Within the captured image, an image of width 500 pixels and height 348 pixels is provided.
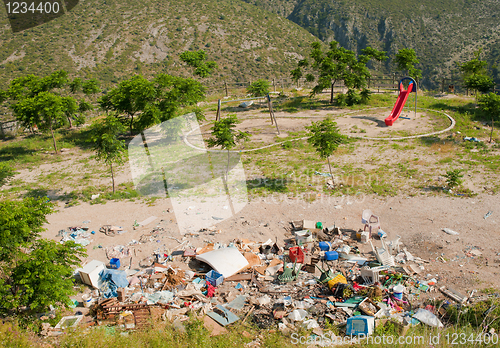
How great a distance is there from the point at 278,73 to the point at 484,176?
4562 cm

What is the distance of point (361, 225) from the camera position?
1288 cm

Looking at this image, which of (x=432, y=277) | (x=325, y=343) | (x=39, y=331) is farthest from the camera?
(x=432, y=277)

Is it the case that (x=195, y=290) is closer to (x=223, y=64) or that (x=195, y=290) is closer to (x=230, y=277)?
(x=230, y=277)

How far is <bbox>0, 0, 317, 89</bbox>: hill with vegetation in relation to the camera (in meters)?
50.2

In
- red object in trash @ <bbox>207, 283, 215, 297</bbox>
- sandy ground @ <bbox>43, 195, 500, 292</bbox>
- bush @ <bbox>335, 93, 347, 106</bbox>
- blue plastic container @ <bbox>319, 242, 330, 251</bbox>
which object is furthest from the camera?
bush @ <bbox>335, 93, 347, 106</bbox>

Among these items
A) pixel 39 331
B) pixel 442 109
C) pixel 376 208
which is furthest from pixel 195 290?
pixel 442 109

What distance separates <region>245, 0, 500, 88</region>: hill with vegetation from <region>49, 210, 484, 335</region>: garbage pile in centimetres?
5466

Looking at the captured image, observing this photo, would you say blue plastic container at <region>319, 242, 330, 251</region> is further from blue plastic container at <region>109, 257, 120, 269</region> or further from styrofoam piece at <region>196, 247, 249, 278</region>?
blue plastic container at <region>109, 257, 120, 269</region>

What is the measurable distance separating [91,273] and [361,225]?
902 centimetres

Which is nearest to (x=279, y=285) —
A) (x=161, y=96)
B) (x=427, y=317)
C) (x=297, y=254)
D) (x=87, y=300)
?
(x=297, y=254)

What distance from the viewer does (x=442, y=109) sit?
26625mm

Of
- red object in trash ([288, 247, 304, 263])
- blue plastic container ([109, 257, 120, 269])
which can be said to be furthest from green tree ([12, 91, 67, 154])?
red object in trash ([288, 247, 304, 263])

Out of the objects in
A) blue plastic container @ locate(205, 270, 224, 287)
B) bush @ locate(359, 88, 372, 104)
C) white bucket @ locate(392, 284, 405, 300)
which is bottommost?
white bucket @ locate(392, 284, 405, 300)

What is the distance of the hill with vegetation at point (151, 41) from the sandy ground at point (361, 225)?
39456mm
